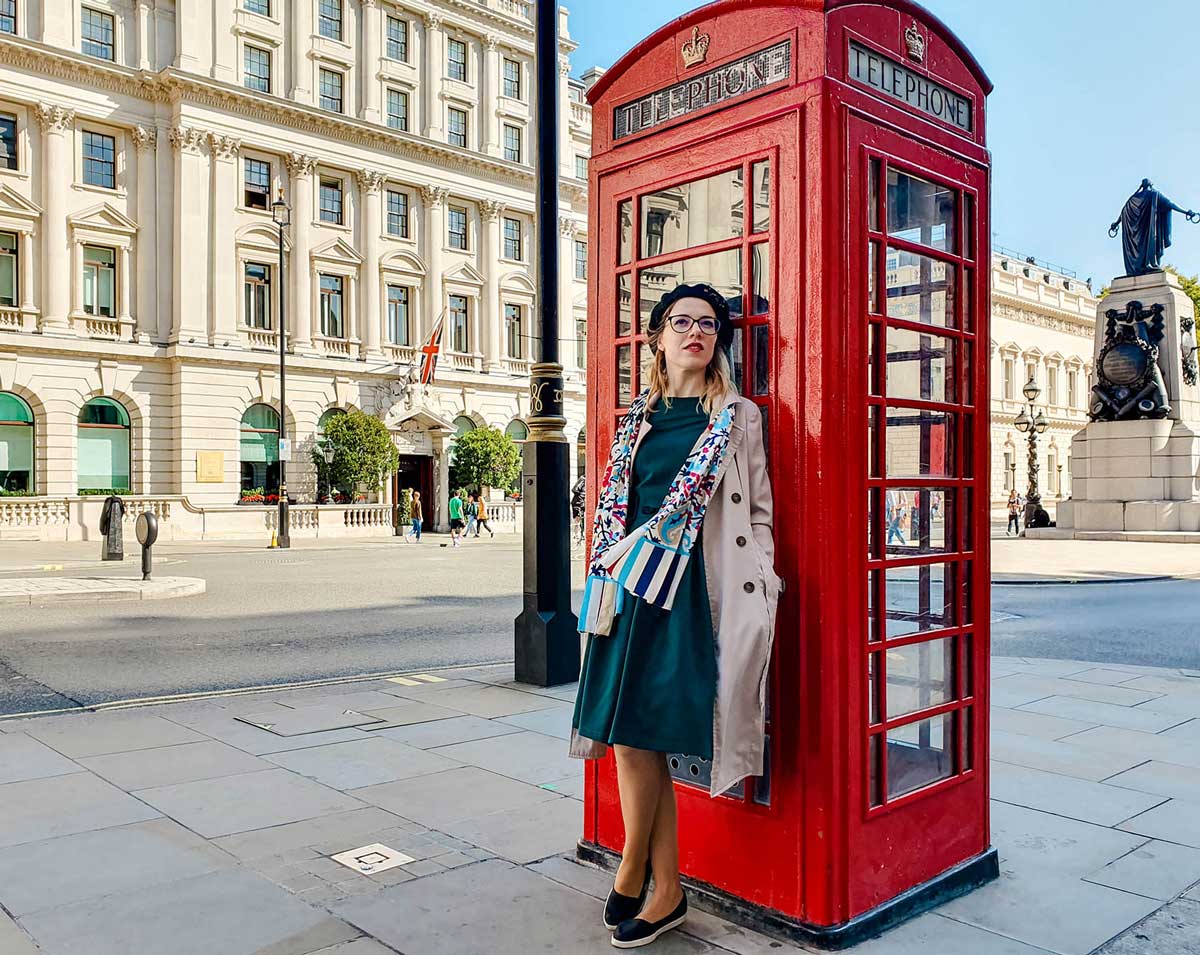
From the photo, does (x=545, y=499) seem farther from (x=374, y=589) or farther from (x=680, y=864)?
A: (x=374, y=589)

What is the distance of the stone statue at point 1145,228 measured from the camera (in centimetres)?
2889

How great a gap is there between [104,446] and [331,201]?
12605 millimetres

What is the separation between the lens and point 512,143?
47.0 metres

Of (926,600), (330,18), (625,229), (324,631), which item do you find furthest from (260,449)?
(926,600)

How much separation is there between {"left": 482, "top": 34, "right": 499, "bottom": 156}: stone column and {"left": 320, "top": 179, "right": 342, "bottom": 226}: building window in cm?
719

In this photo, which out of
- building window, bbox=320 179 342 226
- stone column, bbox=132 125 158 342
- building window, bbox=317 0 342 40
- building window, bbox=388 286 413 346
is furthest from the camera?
building window, bbox=388 286 413 346

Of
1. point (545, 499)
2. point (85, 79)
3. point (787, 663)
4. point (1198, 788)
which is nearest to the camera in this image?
point (787, 663)

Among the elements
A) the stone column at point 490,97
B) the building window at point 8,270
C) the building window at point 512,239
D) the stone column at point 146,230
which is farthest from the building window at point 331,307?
the building window at point 8,270

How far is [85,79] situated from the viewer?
35.4 m

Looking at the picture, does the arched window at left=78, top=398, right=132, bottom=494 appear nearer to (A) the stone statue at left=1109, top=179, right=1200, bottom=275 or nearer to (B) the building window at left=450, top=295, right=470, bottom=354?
(B) the building window at left=450, top=295, right=470, bottom=354

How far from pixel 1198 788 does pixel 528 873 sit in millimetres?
3376

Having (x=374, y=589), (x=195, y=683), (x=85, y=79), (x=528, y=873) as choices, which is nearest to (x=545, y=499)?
(x=195, y=683)

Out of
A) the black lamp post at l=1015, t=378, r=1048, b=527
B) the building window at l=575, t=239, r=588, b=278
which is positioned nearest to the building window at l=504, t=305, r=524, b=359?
the building window at l=575, t=239, r=588, b=278

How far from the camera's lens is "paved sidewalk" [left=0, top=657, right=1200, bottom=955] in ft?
11.1
